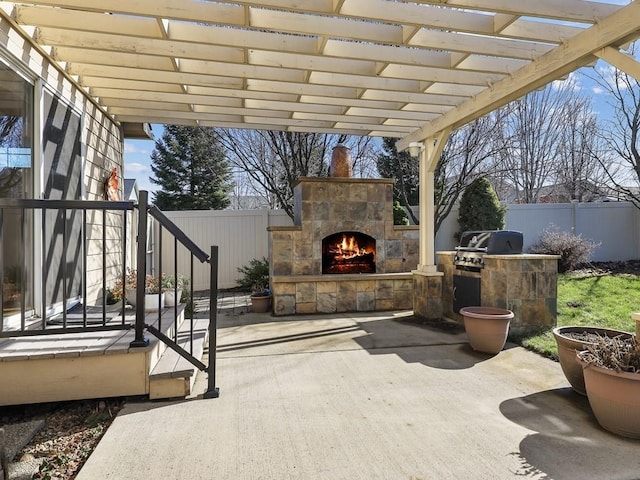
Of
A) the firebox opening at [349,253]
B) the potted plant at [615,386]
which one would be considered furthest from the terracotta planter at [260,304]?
the potted plant at [615,386]

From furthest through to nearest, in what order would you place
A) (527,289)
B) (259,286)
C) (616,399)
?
1. (259,286)
2. (527,289)
3. (616,399)

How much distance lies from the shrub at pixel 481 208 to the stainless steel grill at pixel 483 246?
3.68m

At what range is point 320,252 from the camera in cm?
634

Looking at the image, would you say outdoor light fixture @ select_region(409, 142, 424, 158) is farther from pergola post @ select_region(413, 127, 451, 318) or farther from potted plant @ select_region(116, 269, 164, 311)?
potted plant @ select_region(116, 269, 164, 311)

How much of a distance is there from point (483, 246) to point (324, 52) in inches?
126

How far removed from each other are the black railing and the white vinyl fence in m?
3.97

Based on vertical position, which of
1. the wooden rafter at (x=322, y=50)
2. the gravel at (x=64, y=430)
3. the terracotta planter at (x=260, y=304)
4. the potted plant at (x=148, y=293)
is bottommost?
the gravel at (x=64, y=430)

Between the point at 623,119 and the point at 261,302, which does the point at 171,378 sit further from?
the point at 623,119

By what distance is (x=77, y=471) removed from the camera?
2004 mm

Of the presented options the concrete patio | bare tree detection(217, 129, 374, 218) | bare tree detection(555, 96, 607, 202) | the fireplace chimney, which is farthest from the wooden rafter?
bare tree detection(555, 96, 607, 202)

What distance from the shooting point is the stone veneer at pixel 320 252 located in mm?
6148

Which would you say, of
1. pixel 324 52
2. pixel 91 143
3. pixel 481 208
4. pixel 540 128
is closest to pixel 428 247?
pixel 324 52

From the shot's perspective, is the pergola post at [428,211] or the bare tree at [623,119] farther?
the bare tree at [623,119]

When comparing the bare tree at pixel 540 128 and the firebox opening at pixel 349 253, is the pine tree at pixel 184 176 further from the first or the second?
the bare tree at pixel 540 128
